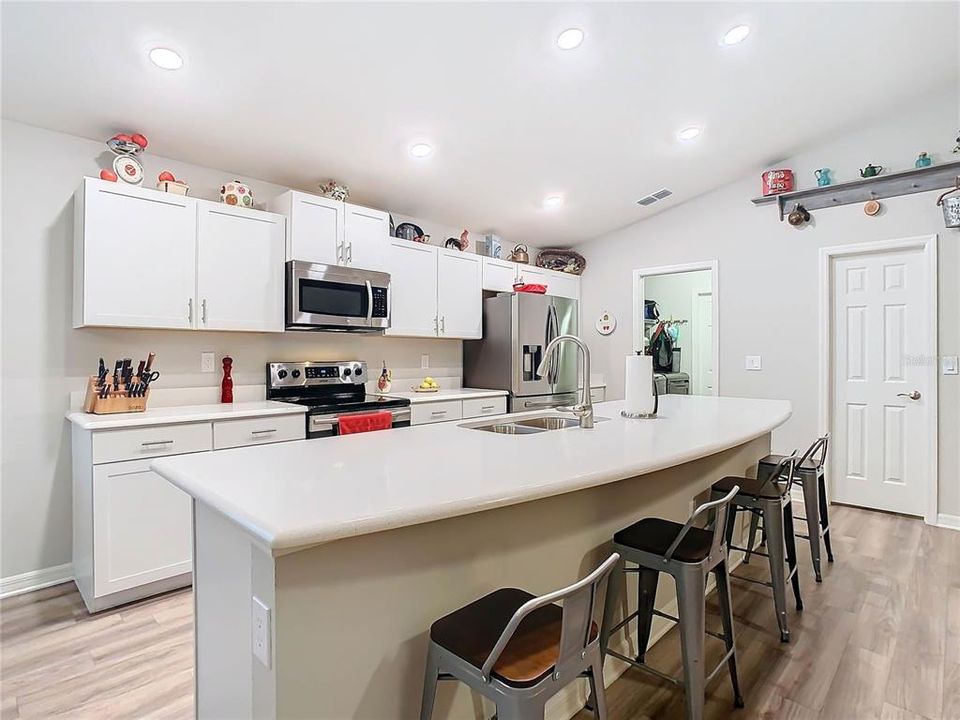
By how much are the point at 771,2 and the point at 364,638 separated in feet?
10.6

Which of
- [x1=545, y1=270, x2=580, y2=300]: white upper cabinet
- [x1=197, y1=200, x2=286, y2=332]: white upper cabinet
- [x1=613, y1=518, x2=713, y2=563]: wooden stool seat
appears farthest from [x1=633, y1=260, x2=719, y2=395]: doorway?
[x1=613, y1=518, x2=713, y2=563]: wooden stool seat

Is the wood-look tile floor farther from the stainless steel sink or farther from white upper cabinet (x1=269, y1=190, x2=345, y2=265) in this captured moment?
white upper cabinet (x1=269, y1=190, x2=345, y2=265)

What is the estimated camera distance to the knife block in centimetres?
261

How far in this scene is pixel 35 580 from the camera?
266 cm

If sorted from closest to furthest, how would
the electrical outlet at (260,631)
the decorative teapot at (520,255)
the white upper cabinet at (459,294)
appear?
1. the electrical outlet at (260,631)
2. the white upper cabinet at (459,294)
3. the decorative teapot at (520,255)

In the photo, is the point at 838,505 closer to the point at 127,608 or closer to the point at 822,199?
the point at 822,199

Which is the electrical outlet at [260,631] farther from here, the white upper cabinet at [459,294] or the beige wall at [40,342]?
the white upper cabinet at [459,294]

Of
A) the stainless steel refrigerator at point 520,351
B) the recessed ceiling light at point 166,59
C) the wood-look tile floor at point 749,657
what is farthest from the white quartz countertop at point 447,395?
the recessed ceiling light at point 166,59

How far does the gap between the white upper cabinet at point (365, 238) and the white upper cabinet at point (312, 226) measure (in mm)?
48

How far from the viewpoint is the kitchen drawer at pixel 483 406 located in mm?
4055

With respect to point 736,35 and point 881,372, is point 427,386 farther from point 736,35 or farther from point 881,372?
point 881,372

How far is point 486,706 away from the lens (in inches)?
58.2

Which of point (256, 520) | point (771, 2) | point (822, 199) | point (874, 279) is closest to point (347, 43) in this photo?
point (771, 2)

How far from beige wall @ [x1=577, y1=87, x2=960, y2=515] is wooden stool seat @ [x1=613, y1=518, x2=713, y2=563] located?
3076 millimetres
